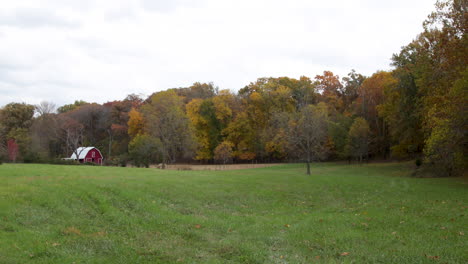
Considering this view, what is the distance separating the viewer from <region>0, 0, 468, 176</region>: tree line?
Answer: 4316 centimetres

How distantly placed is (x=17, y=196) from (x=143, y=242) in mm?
6353

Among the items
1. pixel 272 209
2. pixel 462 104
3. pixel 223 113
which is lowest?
pixel 272 209

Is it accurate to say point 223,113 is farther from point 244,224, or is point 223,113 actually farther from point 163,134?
point 244,224

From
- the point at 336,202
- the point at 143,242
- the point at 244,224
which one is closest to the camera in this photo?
the point at 143,242

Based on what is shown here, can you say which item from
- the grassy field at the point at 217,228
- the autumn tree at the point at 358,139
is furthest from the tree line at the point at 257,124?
the grassy field at the point at 217,228

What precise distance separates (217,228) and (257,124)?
60.4 metres

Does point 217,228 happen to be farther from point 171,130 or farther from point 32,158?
point 32,158

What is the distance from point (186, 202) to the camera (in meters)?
16.0

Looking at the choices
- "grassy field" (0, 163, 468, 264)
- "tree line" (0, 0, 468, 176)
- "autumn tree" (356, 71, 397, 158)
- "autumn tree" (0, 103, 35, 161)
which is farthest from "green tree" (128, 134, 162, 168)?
"grassy field" (0, 163, 468, 264)

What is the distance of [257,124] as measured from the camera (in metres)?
71.1

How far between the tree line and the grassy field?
2299 cm

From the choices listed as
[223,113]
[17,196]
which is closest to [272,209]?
[17,196]

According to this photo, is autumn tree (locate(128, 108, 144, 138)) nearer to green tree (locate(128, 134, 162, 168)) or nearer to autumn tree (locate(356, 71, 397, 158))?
green tree (locate(128, 134, 162, 168))

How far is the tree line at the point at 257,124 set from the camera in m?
43.2
